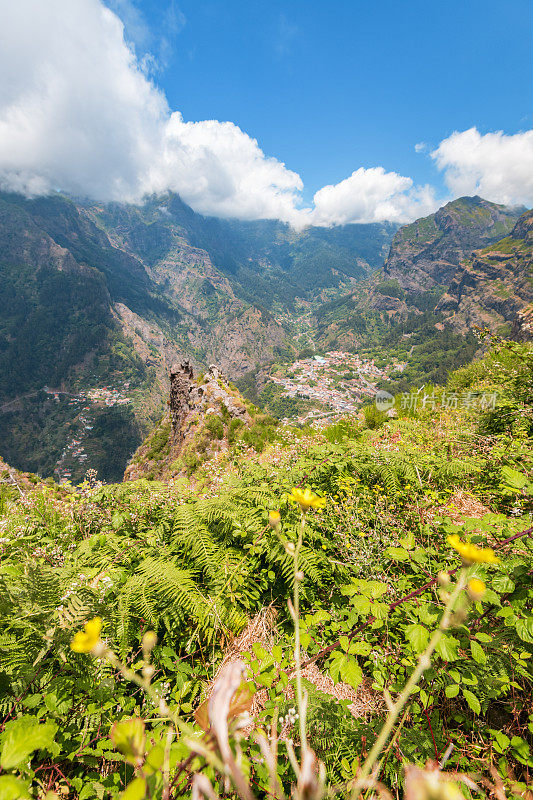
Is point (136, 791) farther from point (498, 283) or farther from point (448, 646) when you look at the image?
point (498, 283)

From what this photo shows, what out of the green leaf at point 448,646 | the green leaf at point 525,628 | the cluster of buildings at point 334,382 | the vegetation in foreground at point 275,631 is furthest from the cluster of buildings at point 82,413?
the green leaf at point 525,628

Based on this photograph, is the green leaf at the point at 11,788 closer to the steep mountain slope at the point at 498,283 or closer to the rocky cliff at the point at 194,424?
the rocky cliff at the point at 194,424

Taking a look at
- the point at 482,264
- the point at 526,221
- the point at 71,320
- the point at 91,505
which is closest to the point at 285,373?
the point at 482,264

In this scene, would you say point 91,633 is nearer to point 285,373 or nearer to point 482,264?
point 285,373

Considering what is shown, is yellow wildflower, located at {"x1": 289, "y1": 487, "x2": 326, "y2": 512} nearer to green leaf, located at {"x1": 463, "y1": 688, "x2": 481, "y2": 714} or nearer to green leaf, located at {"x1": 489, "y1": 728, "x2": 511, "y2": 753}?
green leaf, located at {"x1": 463, "y1": 688, "x2": 481, "y2": 714}

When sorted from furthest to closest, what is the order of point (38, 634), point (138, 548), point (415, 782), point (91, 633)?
1. point (138, 548)
2. point (38, 634)
3. point (91, 633)
4. point (415, 782)

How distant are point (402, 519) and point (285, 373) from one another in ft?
605

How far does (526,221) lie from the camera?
162 meters

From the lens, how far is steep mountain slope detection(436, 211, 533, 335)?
5625 inches

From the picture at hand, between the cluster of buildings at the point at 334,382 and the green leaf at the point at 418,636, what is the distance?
5001 inches

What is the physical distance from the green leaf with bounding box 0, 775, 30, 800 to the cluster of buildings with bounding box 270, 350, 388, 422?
422 ft

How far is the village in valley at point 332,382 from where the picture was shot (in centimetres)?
Answer: 14475

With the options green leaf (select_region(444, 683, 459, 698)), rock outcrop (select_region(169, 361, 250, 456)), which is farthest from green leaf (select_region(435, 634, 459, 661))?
rock outcrop (select_region(169, 361, 250, 456))

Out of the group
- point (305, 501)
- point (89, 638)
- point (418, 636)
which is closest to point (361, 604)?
point (418, 636)
